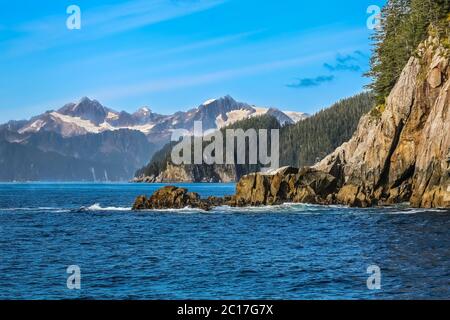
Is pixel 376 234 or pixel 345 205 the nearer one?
pixel 376 234

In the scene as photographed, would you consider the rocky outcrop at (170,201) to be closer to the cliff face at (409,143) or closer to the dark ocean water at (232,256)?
the dark ocean water at (232,256)

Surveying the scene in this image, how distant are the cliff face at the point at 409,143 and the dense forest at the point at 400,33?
504 cm

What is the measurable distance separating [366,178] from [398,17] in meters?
41.8

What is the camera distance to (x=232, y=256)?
161 feet

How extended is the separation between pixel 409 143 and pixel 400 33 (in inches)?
1222

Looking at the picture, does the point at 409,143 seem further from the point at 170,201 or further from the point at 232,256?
the point at 232,256

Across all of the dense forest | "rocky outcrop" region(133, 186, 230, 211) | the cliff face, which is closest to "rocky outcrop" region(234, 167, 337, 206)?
the cliff face

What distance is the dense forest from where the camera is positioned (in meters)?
102

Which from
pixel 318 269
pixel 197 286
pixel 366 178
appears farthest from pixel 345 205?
pixel 197 286

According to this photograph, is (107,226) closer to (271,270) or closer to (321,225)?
(321,225)

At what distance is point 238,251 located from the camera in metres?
52.2

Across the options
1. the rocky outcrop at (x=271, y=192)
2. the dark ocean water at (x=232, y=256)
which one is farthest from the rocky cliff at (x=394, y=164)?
the dark ocean water at (x=232, y=256)

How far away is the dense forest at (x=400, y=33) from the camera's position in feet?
333

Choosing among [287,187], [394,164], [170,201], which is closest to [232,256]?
[394,164]
